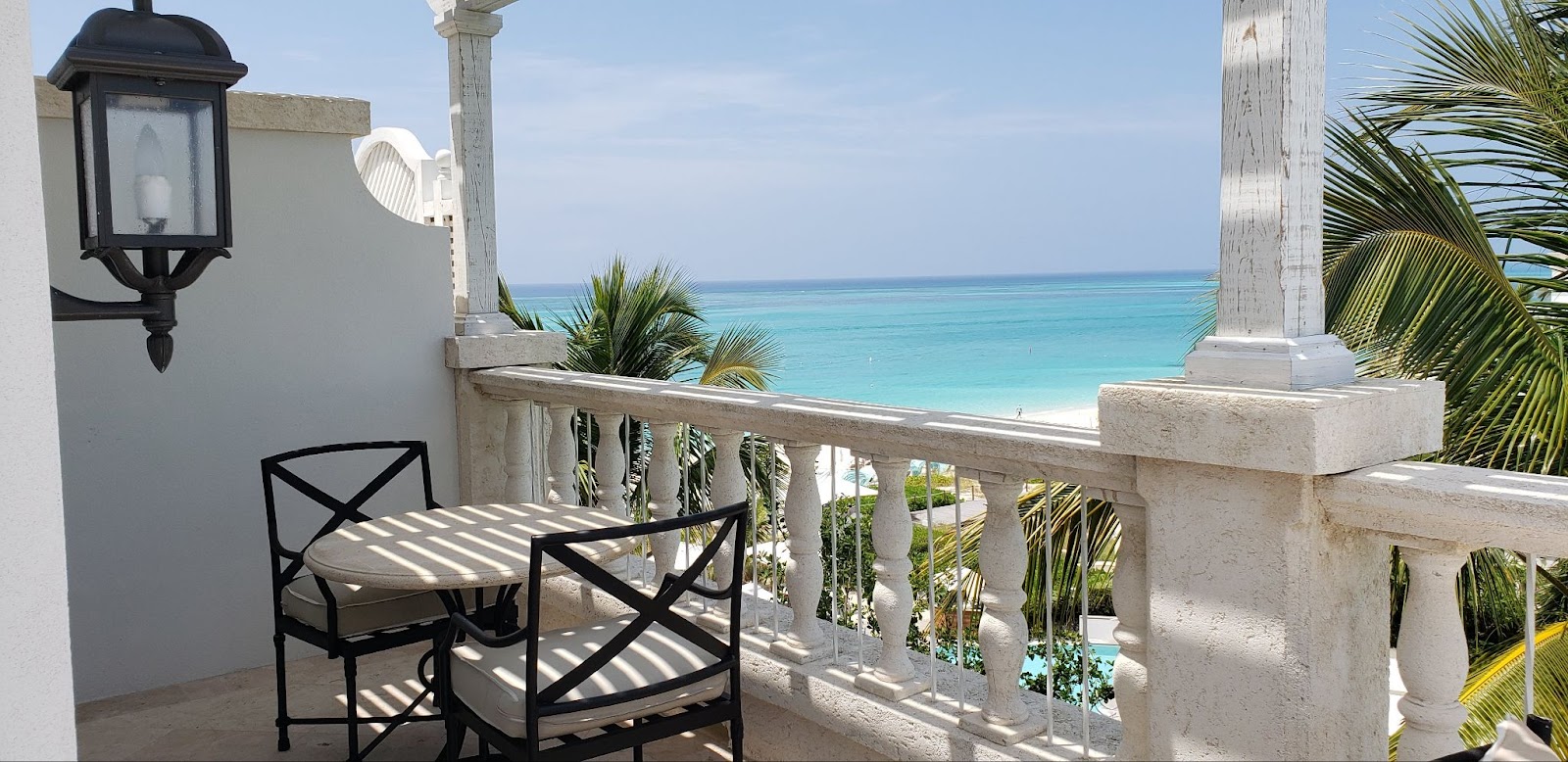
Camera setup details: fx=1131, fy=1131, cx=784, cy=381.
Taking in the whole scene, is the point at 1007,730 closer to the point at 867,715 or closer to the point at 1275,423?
the point at 867,715

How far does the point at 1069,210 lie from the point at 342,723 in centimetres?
4732

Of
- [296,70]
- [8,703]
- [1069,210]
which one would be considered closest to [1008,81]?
[1069,210]

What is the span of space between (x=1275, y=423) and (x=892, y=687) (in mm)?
1163

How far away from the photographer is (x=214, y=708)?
3.66 meters

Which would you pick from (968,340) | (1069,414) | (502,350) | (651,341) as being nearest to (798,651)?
(502,350)

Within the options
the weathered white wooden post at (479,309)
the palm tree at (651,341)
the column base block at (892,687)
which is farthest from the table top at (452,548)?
the palm tree at (651,341)

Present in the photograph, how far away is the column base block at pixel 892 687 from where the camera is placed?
2.58m

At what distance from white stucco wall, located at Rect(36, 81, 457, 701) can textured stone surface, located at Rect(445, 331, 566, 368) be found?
136 millimetres

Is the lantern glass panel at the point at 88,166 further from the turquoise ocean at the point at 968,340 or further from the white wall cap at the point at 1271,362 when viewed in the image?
the turquoise ocean at the point at 968,340

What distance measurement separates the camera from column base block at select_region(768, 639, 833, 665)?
112 inches

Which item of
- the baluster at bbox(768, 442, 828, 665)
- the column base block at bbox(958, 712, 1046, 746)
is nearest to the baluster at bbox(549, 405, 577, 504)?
the baluster at bbox(768, 442, 828, 665)

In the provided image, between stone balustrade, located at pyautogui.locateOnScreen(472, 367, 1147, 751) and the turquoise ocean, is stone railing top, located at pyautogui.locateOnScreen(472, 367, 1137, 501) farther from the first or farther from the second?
the turquoise ocean

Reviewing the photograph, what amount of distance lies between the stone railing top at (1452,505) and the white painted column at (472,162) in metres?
3.20

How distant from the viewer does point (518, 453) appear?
13.7 ft
